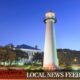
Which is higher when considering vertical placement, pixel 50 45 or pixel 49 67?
pixel 50 45

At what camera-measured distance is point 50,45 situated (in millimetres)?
10953

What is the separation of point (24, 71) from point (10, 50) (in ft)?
2.32

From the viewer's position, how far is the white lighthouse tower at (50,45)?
33.9ft

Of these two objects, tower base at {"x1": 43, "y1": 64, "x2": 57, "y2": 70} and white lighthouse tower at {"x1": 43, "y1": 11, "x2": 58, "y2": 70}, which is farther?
white lighthouse tower at {"x1": 43, "y1": 11, "x2": 58, "y2": 70}

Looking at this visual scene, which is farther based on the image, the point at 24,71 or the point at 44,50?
the point at 44,50

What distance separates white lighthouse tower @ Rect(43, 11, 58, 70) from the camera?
10.3 m

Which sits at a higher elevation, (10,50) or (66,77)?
(10,50)

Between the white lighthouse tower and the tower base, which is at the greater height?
the white lighthouse tower

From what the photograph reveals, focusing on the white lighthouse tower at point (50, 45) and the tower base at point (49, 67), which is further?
the white lighthouse tower at point (50, 45)

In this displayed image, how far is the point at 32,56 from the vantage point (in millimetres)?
10078

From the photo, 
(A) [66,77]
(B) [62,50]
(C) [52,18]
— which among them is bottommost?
(A) [66,77]

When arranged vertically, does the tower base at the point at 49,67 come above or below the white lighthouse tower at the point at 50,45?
below

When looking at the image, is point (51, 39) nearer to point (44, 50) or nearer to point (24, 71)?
point (44, 50)

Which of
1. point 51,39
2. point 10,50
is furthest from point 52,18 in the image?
point 10,50
